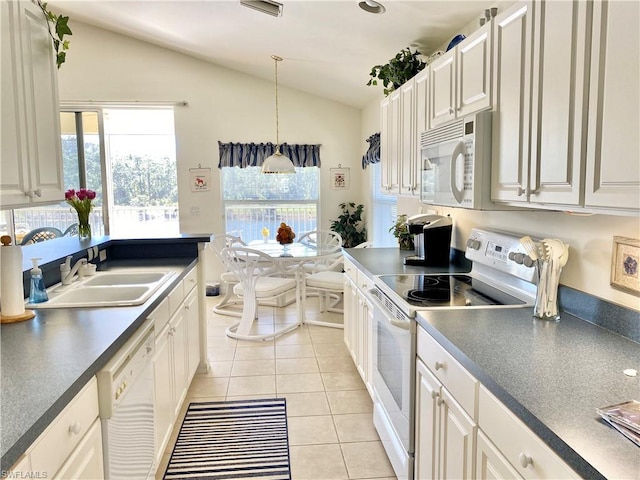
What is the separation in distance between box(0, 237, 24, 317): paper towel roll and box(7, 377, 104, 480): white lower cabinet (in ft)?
2.03

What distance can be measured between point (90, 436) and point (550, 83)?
177 centimetres

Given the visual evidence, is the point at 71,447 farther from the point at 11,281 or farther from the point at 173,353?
the point at 173,353

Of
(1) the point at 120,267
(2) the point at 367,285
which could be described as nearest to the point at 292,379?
(2) the point at 367,285

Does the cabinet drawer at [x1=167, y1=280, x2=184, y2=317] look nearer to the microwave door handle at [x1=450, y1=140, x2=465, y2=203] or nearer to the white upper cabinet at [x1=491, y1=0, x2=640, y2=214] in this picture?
the microwave door handle at [x1=450, y1=140, x2=465, y2=203]

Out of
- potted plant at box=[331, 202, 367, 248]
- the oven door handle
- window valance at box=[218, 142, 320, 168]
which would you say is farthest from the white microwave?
window valance at box=[218, 142, 320, 168]

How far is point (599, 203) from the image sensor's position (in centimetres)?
123

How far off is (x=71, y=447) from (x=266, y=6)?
295cm

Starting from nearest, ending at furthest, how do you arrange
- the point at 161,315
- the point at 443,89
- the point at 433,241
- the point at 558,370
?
the point at 558,370
the point at 161,315
the point at 443,89
the point at 433,241

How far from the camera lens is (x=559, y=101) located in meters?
1.40

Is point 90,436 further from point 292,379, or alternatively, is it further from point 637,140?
point 292,379

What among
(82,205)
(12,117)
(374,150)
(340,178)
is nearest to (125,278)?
(82,205)

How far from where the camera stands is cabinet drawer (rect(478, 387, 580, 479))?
0.99m

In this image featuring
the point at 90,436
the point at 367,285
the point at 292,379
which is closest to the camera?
the point at 90,436

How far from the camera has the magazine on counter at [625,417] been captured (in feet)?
3.08
